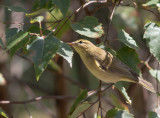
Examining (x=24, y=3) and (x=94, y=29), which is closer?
(x=94, y=29)

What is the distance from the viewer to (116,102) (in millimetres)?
1422

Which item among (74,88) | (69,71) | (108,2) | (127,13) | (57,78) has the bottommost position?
(74,88)

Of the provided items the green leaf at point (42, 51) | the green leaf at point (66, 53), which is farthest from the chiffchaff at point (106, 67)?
the green leaf at point (42, 51)

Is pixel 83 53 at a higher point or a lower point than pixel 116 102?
higher

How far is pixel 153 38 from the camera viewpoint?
1173 millimetres

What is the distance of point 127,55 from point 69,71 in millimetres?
1633

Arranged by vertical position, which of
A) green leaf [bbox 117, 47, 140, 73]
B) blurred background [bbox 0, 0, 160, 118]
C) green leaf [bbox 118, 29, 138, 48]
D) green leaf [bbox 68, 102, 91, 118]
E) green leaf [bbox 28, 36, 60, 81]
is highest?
Answer: green leaf [bbox 28, 36, 60, 81]

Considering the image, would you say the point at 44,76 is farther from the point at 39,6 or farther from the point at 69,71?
the point at 39,6

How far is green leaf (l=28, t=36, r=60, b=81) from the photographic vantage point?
2.84 feet

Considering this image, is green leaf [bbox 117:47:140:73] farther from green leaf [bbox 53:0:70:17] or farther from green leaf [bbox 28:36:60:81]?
green leaf [bbox 28:36:60:81]

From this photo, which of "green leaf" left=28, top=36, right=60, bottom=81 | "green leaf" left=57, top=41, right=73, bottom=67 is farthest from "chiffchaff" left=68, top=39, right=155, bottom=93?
"green leaf" left=28, top=36, right=60, bottom=81

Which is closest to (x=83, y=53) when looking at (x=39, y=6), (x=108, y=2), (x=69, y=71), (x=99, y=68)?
(x=99, y=68)

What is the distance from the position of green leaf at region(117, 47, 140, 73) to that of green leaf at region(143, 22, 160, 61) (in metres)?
0.11

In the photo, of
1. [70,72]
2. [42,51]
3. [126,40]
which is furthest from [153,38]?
[70,72]
